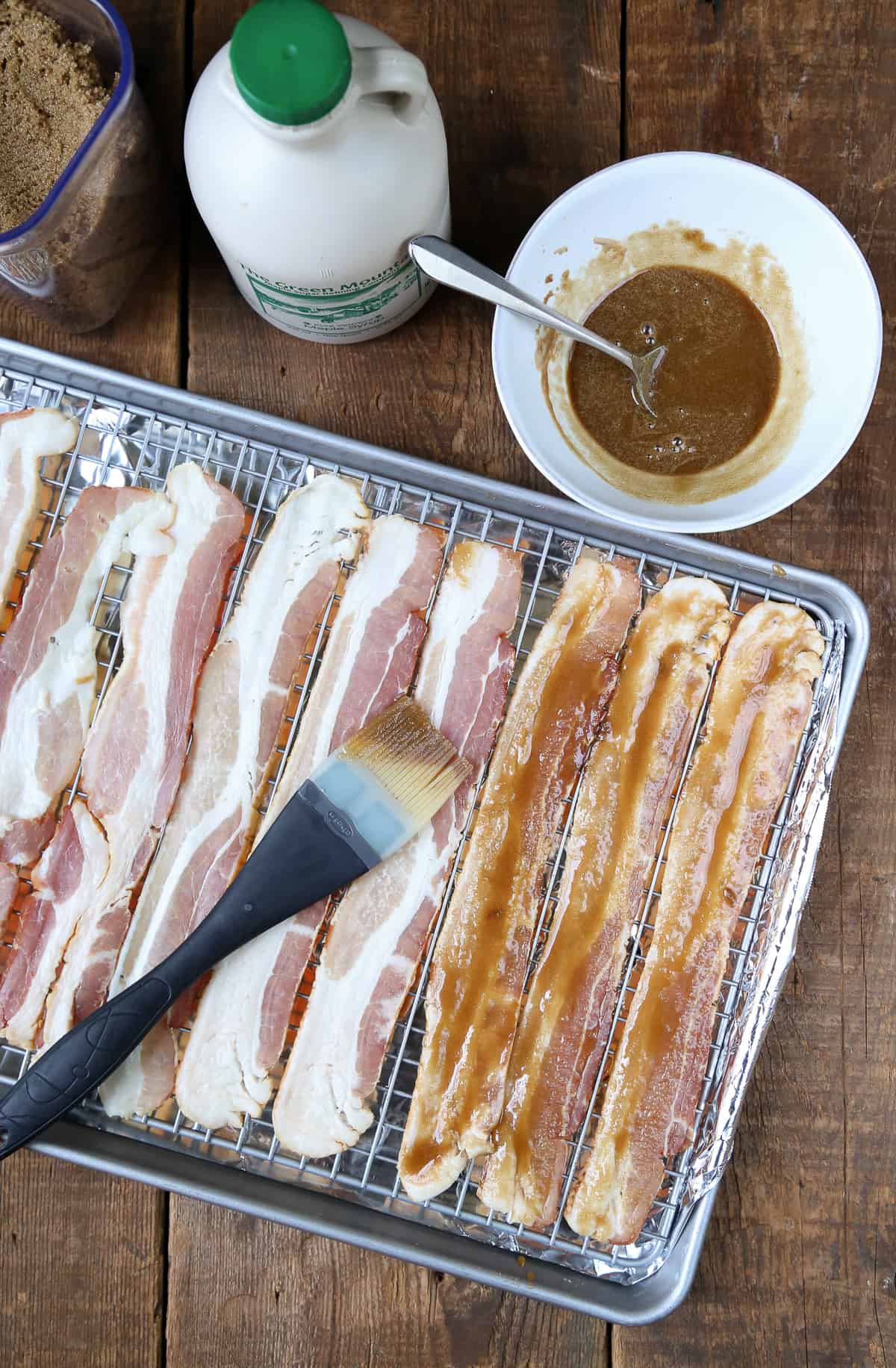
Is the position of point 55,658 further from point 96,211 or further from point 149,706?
point 96,211

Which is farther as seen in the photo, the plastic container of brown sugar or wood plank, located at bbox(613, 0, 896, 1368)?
wood plank, located at bbox(613, 0, 896, 1368)

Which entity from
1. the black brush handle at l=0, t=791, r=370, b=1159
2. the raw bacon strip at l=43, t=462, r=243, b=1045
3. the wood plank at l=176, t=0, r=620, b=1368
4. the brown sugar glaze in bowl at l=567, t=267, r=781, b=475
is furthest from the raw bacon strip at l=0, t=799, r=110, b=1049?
the brown sugar glaze in bowl at l=567, t=267, r=781, b=475

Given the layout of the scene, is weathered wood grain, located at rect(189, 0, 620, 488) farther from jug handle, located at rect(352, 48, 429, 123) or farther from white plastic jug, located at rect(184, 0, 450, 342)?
jug handle, located at rect(352, 48, 429, 123)

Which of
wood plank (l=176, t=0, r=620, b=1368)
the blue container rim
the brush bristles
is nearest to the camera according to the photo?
the blue container rim

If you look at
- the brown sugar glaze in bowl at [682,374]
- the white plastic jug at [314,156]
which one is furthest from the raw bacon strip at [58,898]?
the brown sugar glaze in bowl at [682,374]

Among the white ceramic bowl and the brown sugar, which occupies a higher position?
the brown sugar

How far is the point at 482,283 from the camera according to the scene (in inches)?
41.2

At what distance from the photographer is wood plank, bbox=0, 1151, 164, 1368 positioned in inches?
49.8

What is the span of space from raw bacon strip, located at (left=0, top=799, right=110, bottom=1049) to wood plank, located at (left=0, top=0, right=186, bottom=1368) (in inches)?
10.7

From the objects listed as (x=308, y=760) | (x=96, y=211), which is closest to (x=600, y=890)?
(x=308, y=760)

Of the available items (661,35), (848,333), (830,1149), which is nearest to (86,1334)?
(830,1149)

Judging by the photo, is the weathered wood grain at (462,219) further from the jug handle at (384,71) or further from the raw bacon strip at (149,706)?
the jug handle at (384,71)

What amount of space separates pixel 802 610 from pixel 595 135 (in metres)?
0.65

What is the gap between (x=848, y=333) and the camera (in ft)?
3.61
